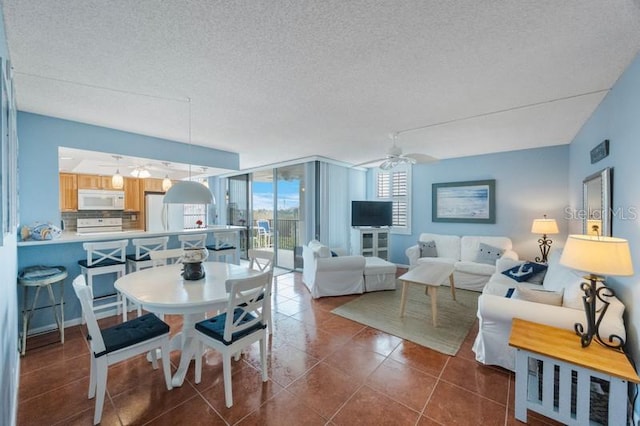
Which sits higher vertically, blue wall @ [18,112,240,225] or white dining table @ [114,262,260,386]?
blue wall @ [18,112,240,225]

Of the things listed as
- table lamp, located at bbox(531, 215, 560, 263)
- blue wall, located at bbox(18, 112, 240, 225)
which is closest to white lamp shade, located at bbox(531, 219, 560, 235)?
table lamp, located at bbox(531, 215, 560, 263)

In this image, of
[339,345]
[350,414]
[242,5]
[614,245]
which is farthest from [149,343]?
[614,245]

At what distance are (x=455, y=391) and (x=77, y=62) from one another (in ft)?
12.4

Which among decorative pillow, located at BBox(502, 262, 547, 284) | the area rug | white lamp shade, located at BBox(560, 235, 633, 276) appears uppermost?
white lamp shade, located at BBox(560, 235, 633, 276)

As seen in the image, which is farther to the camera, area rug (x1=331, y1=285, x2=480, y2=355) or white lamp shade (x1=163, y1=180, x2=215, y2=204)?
area rug (x1=331, y1=285, x2=480, y2=355)

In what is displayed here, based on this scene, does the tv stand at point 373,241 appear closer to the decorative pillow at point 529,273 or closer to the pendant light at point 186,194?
the decorative pillow at point 529,273

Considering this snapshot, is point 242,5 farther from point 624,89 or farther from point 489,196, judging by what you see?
point 489,196

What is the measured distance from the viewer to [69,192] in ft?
17.5

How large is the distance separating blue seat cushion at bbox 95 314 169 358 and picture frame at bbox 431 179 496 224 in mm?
5179

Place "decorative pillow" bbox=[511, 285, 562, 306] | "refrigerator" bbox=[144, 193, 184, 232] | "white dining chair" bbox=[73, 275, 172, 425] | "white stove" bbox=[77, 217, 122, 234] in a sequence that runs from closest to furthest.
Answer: "white dining chair" bbox=[73, 275, 172, 425]
"decorative pillow" bbox=[511, 285, 562, 306]
"white stove" bbox=[77, 217, 122, 234]
"refrigerator" bbox=[144, 193, 184, 232]

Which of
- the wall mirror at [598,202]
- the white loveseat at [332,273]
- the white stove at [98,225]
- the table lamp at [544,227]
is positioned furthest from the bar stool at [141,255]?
the table lamp at [544,227]

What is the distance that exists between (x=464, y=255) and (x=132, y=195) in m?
7.39

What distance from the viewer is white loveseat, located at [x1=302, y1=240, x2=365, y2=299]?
4.01 metres

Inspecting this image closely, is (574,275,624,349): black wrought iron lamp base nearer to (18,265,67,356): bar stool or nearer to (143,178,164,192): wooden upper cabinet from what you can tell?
(18,265,67,356): bar stool
